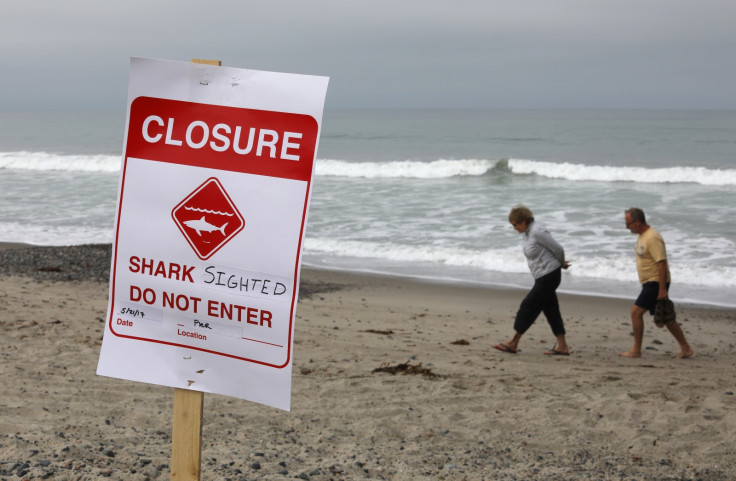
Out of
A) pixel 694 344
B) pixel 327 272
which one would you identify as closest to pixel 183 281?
pixel 694 344

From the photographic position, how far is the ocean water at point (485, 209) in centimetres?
1355

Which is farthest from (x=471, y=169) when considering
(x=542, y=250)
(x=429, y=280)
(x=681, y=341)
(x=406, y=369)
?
(x=406, y=369)

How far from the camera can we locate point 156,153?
2549 mm

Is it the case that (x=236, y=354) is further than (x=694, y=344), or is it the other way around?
(x=694, y=344)

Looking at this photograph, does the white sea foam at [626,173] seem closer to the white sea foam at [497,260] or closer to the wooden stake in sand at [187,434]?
the white sea foam at [497,260]

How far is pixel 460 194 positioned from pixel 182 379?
22583mm

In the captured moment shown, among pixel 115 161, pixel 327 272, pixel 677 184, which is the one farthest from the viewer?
pixel 115 161

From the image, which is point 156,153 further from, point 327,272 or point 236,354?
point 327,272

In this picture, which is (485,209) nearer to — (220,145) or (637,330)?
(637,330)

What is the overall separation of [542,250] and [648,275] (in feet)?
3.98

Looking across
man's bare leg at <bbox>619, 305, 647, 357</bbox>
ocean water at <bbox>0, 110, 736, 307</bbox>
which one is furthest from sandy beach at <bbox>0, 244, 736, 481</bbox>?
ocean water at <bbox>0, 110, 736, 307</bbox>

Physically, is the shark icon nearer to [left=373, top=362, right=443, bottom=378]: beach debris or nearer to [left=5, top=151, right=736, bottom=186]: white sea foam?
[left=373, top=362, right=443, bottom=378]: beach debris

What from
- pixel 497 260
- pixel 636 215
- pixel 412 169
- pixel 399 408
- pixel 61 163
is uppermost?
pixel 412 169

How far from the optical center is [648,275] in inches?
323
